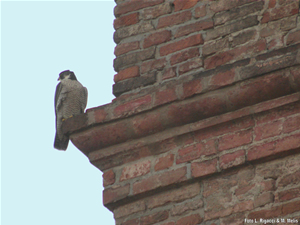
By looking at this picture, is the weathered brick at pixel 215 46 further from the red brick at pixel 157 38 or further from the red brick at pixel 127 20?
the red brick at pixel 127 20

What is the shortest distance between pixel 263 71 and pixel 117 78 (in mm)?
1029

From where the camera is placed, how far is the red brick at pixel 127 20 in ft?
15.7

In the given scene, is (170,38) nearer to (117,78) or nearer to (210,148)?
(117,78)

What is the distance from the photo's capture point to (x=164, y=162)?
13.9 feet

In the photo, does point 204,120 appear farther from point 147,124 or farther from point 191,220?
point 191,220

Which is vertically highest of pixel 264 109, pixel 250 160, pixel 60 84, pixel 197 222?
pixel 60 84

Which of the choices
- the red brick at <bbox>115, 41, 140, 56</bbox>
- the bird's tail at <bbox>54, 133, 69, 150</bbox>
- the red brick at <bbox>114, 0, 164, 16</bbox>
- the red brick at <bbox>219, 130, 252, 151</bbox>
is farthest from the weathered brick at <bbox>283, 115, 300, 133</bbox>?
the bird's tail at <bbox>54, 133, 69, 150</bbox>

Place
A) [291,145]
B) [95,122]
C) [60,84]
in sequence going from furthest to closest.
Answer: [60,84]
[95,122]
[291,145]

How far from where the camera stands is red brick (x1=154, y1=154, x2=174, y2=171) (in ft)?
13.9

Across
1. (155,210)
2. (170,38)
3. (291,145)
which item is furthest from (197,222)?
(170,38)

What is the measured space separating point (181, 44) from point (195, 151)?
2.49ft

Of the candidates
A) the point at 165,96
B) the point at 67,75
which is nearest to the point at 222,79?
the point at 165,96

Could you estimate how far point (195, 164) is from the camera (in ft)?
13.6

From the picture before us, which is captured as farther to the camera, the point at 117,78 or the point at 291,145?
the point at 117,78
